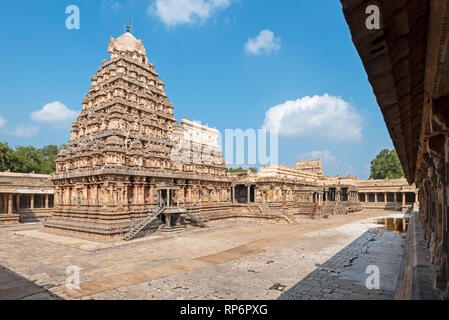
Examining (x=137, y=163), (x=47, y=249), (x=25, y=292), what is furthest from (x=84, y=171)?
(x=25, y=292)

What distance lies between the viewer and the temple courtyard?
989 cm

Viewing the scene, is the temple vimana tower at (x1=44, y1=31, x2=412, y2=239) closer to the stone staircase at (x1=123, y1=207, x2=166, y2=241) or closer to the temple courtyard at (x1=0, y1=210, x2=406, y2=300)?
the stone staircase at (x1=123, y1=207, x2=166, y2=241)

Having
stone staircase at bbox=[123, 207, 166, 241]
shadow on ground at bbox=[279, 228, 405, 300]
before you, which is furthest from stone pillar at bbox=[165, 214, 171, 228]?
shadow on ground at bbox=[279, 228, 405, 300]

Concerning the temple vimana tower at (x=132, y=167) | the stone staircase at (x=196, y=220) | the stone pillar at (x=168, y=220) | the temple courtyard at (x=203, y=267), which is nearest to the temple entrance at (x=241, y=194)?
the temple vimana tower at (x=132, y=167)

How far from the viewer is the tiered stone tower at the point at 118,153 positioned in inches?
919

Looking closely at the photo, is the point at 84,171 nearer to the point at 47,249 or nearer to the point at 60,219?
the point at 60,219

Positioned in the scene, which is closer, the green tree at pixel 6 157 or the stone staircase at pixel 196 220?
the stone staircase at pixel 196 220

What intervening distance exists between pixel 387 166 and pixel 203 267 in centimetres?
7913

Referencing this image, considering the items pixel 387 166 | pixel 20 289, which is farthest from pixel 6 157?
pixel 387 166

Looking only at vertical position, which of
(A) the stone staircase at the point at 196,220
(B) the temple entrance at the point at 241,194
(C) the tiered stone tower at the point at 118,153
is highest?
(C) the tiered stone tower at the point at 118,153

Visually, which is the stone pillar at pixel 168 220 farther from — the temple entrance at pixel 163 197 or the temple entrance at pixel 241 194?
the temple entrance at pixel 241 194

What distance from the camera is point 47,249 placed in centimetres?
1823

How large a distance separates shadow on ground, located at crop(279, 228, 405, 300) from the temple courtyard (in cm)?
4

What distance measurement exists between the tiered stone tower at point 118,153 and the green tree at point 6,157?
98.6ft
